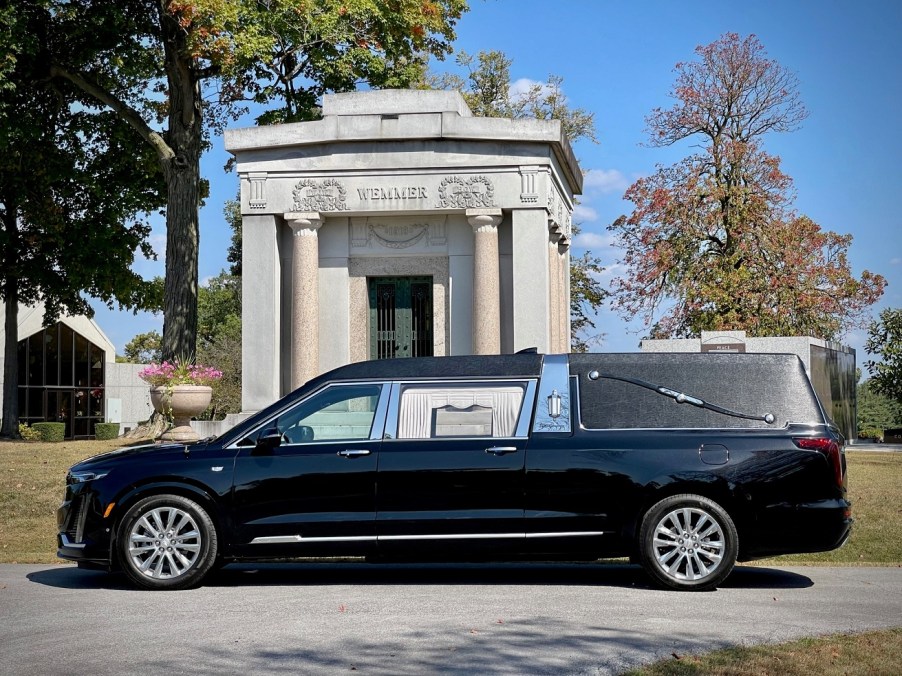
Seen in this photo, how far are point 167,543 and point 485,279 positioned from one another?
41.0 ft

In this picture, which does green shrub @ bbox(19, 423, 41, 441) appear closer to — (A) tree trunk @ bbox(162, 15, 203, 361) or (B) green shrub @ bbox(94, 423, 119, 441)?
(B) green shrub @ bbox(94, 423, 119, 441)

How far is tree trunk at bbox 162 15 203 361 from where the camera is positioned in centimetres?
2752

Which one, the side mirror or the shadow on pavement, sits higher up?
the side mirror

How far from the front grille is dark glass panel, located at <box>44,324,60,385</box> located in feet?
156

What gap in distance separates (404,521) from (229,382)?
41.9 meters

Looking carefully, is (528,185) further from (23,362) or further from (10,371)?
(23,362)

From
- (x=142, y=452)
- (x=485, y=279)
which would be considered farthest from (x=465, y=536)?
(x=485, y=279)

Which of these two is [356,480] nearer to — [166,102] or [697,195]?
[166,102]

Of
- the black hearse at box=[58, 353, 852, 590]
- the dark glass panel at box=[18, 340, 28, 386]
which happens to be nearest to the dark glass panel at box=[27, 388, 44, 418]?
the dark glass panel at box=[18, 340, 28, 386]

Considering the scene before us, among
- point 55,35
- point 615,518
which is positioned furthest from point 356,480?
point 55,35

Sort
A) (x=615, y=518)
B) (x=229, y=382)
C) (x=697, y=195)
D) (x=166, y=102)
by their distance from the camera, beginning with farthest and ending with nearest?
(x=229, y=382) < (x=697, y=195) < (x=166, y=102) < (x=615, y=518)

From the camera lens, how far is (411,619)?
7605 millimetres

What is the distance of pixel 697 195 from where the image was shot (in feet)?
139

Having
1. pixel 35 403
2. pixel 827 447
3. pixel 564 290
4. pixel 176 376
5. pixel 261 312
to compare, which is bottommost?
pixel 827 447
